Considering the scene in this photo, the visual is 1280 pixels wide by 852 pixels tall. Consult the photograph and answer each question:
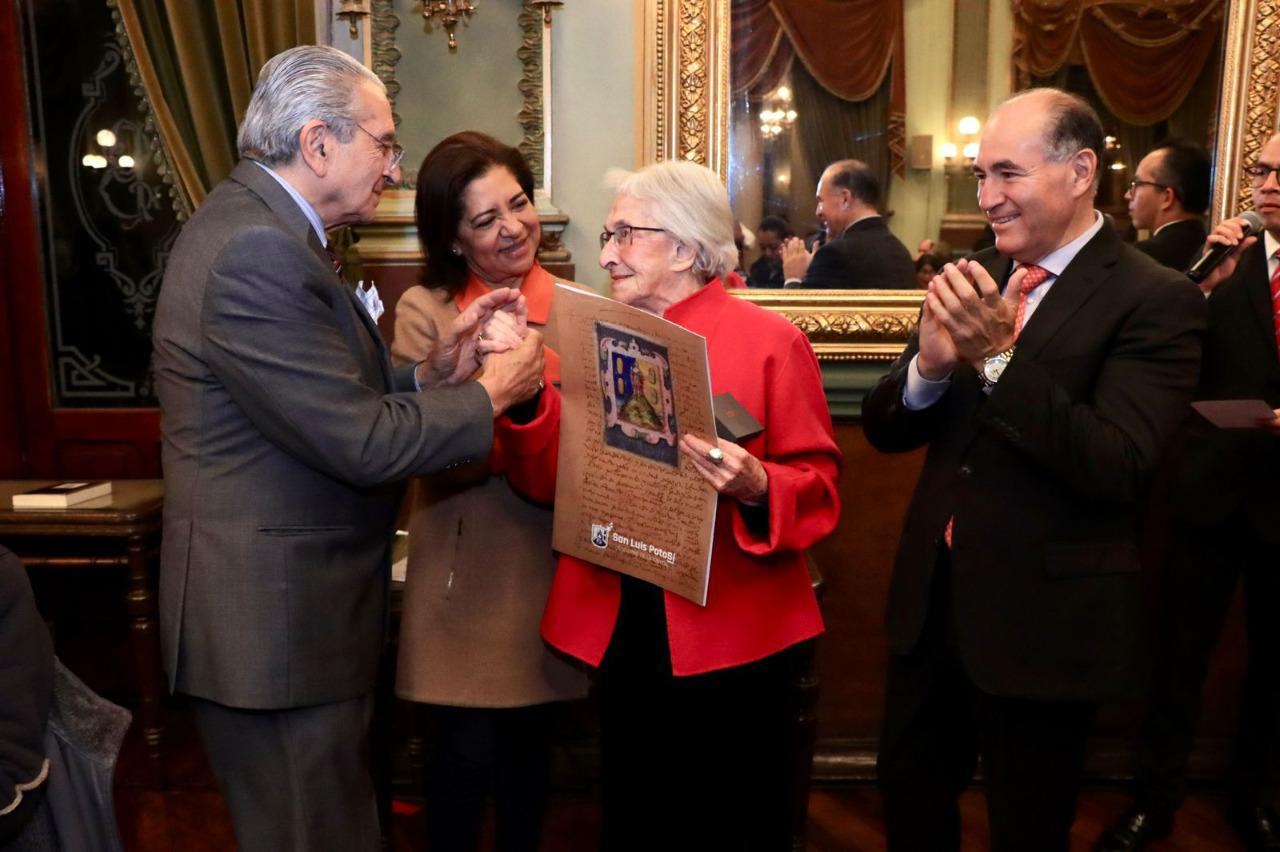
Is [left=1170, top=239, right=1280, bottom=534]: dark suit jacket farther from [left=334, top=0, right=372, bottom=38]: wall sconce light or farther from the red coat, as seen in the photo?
[left=334, top=0, right=372, bottom=38]: wall sconce light

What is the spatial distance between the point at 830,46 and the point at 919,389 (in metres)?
1.55

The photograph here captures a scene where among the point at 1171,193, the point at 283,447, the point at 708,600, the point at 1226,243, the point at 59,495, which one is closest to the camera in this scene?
the point at 283,447

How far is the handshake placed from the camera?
1.89 m

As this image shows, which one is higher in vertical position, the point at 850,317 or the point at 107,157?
the point at 107,157

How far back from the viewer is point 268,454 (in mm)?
1728

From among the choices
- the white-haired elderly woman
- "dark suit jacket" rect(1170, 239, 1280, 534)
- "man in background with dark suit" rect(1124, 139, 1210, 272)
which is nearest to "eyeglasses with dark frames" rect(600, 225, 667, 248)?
the white-haired elderly woman

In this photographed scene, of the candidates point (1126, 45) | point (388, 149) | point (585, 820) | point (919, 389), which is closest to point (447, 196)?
point (388, 149)

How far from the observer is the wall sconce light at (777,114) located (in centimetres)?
320

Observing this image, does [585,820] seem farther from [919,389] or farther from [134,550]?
[919,389]

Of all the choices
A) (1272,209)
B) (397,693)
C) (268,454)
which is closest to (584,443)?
(268,454)

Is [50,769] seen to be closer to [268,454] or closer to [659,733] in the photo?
[268,454]

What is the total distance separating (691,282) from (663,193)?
170 millimetres

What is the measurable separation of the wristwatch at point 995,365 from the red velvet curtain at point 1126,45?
167 centimetres

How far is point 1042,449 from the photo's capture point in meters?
1.80
